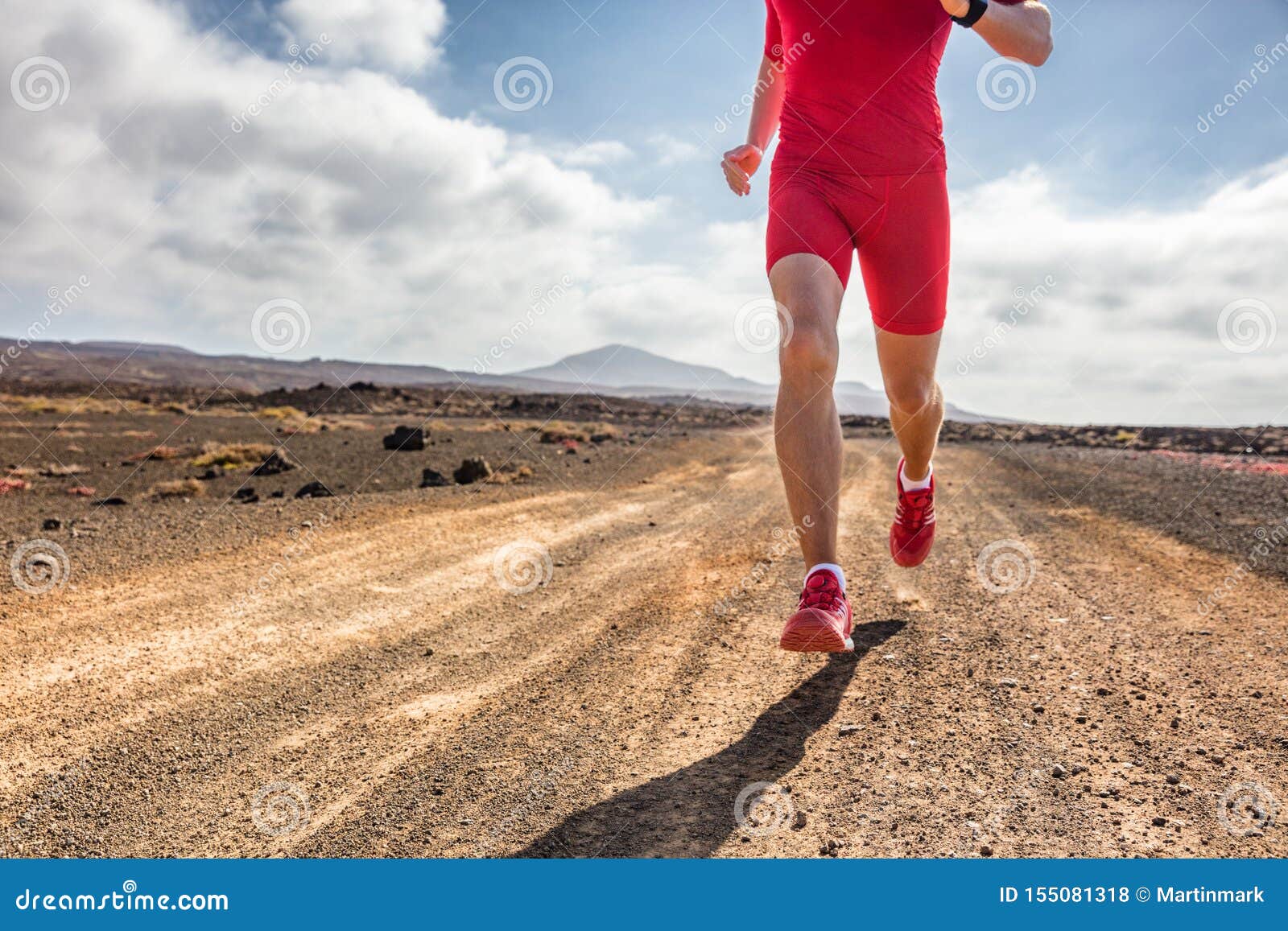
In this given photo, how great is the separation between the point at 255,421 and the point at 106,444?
27.8ft

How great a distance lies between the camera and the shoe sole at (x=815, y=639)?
2672mm

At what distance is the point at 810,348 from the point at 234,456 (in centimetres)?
1341

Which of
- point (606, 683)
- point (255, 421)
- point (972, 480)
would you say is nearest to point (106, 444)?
point (255, 421)

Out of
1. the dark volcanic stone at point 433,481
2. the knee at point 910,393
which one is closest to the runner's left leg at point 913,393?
the knee at point 910,393

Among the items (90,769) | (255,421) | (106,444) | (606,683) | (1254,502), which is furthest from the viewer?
(255,421)

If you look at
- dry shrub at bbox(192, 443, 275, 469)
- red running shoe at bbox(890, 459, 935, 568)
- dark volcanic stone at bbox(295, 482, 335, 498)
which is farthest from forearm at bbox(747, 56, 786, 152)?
dry shrub at bbox(192, 443, 275, 469)

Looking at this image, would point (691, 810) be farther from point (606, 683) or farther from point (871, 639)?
point (871, 639)

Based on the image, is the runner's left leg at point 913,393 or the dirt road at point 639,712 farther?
the runner's left leg at point 913,393

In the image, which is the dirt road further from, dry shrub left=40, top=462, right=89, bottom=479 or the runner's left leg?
dry shrub left=40, top=462, right=89, bottom=479

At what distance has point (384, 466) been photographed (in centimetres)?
1235

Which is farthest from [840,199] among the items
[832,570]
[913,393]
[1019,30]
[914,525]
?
[914,525]

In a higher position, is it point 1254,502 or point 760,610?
point 1254,502

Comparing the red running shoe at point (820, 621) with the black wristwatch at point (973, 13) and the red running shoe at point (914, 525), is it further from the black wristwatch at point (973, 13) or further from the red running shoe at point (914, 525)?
the black wristwatch at point (973, 13)

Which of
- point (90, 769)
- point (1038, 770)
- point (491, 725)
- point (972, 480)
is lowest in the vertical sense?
point (90, 769)
